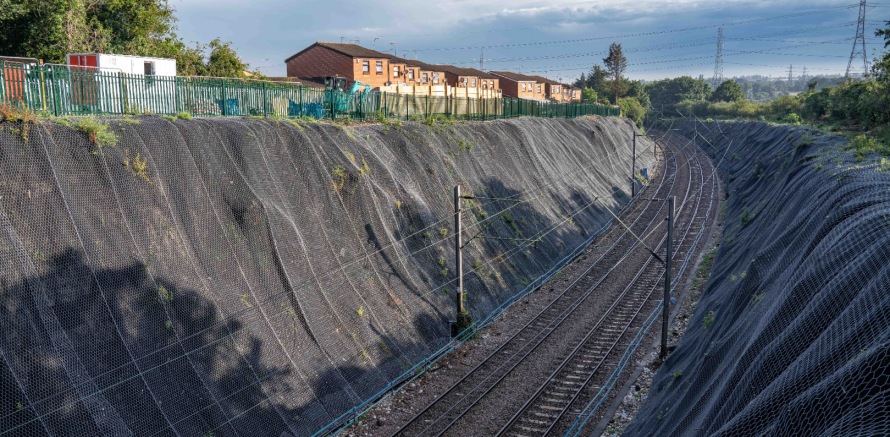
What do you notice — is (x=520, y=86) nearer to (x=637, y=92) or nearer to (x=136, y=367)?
(x=637, y=92)

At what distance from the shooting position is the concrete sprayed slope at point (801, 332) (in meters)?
6.75

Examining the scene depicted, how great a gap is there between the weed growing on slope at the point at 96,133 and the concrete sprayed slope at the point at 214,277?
0.64 ft

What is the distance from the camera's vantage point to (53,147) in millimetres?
14281

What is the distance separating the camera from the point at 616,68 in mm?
131125

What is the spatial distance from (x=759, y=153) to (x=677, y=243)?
18.2 metres

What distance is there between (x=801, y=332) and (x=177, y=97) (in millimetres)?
19428

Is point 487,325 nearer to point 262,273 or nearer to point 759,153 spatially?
point 262,273

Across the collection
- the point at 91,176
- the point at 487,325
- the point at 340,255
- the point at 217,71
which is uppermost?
the point at 217,71

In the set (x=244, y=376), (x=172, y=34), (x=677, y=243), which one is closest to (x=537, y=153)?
(x=677, y=243)

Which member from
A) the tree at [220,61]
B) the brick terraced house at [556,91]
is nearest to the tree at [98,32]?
the tree at [220,61]

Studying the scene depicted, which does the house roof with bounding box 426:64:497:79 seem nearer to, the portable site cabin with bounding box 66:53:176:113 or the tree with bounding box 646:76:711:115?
the portable site cabin with bounding box 66:53:176:113

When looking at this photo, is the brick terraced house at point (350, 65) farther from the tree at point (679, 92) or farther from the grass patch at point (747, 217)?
the tree at point (679, 92)

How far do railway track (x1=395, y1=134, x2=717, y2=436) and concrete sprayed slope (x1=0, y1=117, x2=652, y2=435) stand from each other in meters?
1.95

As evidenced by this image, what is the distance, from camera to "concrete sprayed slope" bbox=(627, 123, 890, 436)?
266 inches
